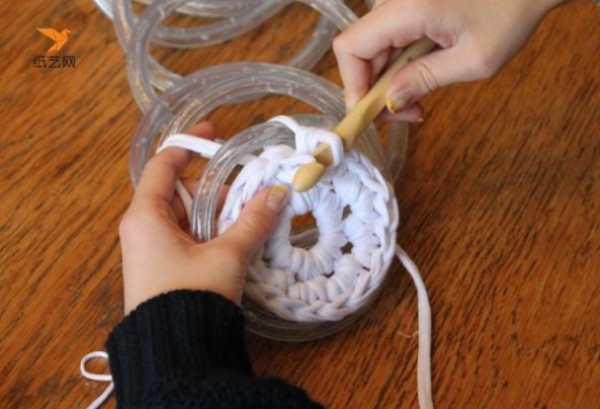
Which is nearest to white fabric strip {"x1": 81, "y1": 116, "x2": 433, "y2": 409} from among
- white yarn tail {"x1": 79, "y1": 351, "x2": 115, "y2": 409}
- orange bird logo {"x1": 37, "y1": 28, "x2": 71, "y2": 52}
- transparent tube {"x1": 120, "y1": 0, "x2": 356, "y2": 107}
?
white yarn tail {"x1": 79, "y1": 351, "x2": 115, "y2": 409}

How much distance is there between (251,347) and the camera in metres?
0.67

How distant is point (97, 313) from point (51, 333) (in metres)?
0.04

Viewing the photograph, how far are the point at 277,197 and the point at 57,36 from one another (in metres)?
0.36

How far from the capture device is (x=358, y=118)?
2.11 feet

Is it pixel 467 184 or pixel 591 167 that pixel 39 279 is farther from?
pixel 591 167

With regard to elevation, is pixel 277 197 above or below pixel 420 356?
above

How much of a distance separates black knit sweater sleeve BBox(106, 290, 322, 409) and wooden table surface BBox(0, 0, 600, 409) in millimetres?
84

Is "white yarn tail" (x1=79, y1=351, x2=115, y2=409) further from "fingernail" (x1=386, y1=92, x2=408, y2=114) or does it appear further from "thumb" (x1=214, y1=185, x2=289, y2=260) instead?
"fingernail" (x1=386, y1=92, x2=408, y2=114)

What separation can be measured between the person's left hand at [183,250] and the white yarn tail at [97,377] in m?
0.07

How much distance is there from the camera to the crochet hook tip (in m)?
0.62

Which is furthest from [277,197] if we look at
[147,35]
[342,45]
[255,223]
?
[147,35]

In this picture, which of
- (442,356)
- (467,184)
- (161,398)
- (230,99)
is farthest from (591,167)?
(161,398)

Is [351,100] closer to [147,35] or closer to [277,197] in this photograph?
[277,197]

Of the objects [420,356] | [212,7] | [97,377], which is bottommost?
[420,356]
